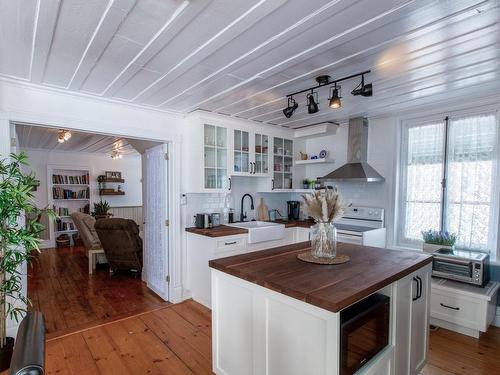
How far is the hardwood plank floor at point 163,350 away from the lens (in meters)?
2.20

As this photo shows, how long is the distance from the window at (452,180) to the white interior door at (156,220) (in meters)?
3.13

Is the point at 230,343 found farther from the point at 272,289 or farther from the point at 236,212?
the point at 236,212

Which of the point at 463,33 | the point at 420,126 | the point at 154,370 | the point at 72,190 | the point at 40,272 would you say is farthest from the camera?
the point at 72,190

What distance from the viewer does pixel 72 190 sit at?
725cm

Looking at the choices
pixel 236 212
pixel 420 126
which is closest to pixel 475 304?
pixel 420 126

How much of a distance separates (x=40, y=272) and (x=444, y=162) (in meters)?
6.37

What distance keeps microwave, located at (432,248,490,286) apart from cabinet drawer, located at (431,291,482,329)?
0.63 feet

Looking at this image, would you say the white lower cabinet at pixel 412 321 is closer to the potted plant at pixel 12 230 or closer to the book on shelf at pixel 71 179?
the potted plant at pixel 12 230

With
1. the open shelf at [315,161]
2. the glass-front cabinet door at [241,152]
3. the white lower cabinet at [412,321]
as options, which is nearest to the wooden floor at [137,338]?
the white lower cabinet at [412,321]

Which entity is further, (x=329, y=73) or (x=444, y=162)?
(x=444, y=162)

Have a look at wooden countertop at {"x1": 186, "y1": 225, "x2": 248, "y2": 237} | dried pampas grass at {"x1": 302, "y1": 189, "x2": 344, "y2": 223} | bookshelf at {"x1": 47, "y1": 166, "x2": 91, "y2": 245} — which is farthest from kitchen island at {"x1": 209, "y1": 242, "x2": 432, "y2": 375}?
bookshelf at {"x1": 47, "y1": 166, "x2": 91, "y2": 245}

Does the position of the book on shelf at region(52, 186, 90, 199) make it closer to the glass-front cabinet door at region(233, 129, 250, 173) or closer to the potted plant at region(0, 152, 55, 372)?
the glass-front cabinet door at region(233, 129, 250, 173)

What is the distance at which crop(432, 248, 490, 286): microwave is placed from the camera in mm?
2676

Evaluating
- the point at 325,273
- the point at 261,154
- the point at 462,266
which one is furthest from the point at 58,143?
the point at 462,266
